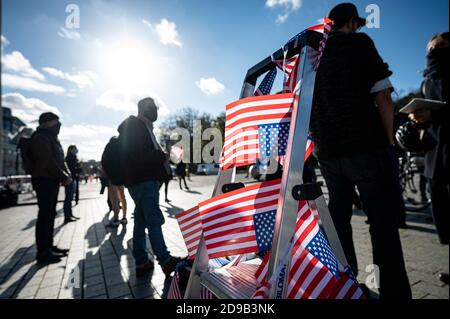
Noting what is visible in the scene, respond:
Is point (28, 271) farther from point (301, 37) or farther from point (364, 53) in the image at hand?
point (364, 53)

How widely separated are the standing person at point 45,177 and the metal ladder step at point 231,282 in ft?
10.4

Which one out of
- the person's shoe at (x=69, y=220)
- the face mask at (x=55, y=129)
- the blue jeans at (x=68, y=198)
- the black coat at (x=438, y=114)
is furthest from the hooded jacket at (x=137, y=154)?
the person's shoe at (x=69, y=220)

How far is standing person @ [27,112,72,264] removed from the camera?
327 cm

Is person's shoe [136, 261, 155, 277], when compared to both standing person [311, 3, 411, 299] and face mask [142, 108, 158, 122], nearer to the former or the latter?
face mask [142, 108, 158, 122]

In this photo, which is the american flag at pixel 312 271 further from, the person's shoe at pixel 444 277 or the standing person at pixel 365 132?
the person's shoe at pixel 444 277

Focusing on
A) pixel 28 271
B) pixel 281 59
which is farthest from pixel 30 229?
→ pixel 281 59

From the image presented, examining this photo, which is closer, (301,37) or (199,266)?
(301,37)

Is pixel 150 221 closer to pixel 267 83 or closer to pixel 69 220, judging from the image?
pixel 267 83

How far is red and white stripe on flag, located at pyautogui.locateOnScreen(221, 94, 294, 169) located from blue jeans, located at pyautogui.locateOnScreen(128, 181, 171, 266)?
Result: 1.72 meters

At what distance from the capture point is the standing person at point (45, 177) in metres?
3.27

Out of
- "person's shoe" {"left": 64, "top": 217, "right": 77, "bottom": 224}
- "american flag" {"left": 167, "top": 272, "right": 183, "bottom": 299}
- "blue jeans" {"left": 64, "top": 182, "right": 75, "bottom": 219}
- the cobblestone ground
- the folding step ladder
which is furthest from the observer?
"person's shoe" {"left": 64, "top": 217, "right": 77, "bottom": 224}

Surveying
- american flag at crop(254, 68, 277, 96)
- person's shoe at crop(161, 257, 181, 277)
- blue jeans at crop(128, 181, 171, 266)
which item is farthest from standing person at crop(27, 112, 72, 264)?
american flag at crop(254, 68, 277, 96)
